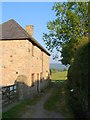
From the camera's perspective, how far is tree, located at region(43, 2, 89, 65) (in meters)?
24.5

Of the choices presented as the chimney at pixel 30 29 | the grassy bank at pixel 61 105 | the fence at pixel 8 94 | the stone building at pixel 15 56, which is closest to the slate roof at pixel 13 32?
the stone building at pixel 15 56

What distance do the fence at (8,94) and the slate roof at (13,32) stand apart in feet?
21.4

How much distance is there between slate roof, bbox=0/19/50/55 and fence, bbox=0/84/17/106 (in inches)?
256

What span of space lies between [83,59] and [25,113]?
6831mm

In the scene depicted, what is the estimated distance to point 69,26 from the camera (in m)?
25.9

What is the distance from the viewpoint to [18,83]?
22750mm

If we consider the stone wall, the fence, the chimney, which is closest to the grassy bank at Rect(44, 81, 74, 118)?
the fence

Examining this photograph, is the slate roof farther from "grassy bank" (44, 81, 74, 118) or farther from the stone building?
"grassy bank" (44, 81, 74, 118)

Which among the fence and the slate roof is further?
the slate roof

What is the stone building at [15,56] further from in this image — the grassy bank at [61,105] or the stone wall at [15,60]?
the grassy bank at [61,105]

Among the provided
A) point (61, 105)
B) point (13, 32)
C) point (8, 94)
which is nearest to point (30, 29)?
point (13, 32)

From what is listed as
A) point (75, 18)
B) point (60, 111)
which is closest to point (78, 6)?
point (75, 18)

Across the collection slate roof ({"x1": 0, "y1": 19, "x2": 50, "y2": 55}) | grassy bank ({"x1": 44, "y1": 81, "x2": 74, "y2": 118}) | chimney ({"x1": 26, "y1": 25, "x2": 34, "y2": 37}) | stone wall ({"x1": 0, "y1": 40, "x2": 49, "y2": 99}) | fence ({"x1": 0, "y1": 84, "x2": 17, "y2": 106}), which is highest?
chimney ({"x1": 26, "y1": 25, "x2": 34, "y2": 37})

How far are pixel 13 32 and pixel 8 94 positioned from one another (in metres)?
9.70
